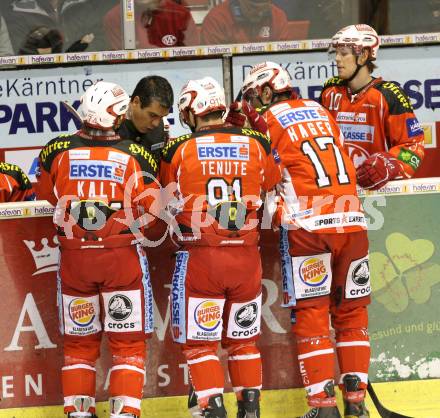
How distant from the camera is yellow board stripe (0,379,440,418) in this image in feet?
22.0

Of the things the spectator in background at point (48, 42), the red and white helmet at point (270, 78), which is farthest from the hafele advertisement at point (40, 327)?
the spectator in background at point (48, 42)

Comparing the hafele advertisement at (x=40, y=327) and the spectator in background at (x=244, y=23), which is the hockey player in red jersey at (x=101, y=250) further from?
the spectator in background at (x=244, y=23)

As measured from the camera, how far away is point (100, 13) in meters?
9.62

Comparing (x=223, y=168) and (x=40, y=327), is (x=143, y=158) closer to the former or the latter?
(x=223, y=168)

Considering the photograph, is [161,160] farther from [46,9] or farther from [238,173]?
[46,9]

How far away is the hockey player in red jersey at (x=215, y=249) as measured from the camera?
6105 mm

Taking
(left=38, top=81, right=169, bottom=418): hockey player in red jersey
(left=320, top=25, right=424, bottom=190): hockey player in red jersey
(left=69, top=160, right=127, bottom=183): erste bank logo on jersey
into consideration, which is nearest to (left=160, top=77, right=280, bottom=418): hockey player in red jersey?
(left=38, top=81, right=169, bottom=418): hockey player in red jersey

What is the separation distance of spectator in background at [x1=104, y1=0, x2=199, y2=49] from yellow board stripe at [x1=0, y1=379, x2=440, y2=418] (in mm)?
3829

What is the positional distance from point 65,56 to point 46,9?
1.67 feet

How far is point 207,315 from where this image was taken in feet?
20.1

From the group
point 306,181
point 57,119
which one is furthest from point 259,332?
point 57,119

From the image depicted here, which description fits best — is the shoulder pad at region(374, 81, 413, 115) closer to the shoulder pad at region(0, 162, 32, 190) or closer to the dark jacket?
the dark jacket

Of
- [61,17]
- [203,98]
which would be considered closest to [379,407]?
[203,98]

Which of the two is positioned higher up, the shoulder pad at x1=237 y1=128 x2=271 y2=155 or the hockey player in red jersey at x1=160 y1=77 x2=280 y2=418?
the shoulder pad at x1=237 y1=128 x2=271 y2=155
